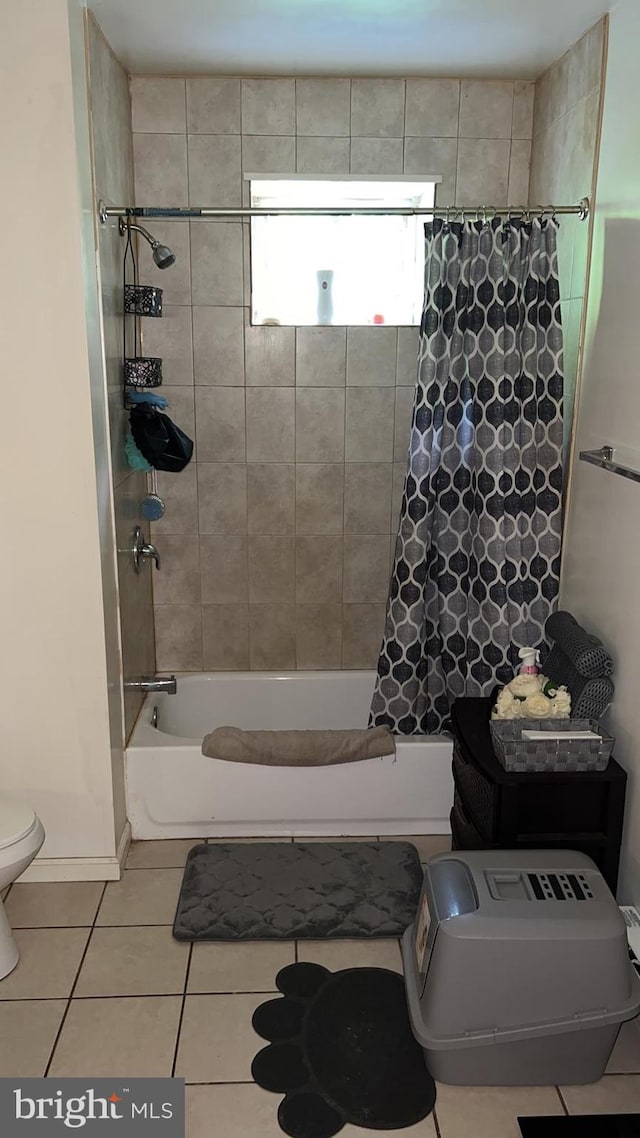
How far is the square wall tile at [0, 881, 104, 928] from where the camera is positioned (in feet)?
8.96

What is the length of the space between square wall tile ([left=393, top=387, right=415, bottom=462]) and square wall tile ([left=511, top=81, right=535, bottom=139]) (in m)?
1.04

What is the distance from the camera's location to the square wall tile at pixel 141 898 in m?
2.73

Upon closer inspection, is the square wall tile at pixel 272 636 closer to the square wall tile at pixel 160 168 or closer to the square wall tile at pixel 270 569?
the square wall tile at pixel 270 569

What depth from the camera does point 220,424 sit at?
11.9ft

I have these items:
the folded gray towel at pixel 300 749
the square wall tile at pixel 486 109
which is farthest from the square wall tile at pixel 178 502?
the square wall tile at pixel 486 109

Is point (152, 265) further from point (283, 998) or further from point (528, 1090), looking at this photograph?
point (528, 1090)

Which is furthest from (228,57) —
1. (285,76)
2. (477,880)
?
(477,880)

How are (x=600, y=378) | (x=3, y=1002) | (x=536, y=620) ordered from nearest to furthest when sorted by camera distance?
1. (x=3, y=1002)
2. (x=600, y=378)
3. (x=536, y=620)

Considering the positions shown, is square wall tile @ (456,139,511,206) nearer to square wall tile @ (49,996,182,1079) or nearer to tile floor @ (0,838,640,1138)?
tile floor @ (0,838,640,1138)

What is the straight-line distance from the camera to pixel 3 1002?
2396 millimetres

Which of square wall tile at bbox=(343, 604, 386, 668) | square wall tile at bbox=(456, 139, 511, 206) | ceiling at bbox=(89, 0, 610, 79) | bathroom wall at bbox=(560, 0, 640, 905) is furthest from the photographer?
square wall tile at bbox=(343, 604, 386, 668)

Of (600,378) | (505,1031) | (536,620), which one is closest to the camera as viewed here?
(505,1031)

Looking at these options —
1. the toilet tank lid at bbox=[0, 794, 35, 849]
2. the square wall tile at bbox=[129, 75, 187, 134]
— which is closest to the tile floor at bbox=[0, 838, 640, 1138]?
the toilet tank lid at bbox=[0, 794, 35, 849]

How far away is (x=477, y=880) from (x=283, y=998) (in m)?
0.68
